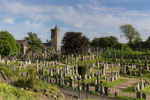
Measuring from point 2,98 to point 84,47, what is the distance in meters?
30.7

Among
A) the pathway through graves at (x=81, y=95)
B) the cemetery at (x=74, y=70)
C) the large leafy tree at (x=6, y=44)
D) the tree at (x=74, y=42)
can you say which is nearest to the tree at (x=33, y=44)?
the cemetery at (x=74, y=70)

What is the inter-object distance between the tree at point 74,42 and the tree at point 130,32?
115ft

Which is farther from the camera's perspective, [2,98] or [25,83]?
[25,83]

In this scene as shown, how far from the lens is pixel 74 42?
36.6 m

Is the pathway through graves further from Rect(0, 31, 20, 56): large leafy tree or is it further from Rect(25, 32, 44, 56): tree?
Rect(25, 32, 44, 56): tree

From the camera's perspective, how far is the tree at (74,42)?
119 ft

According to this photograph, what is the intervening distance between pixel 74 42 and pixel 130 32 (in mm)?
39541

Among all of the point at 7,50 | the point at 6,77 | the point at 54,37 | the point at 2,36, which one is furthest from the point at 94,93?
the point at 54,37

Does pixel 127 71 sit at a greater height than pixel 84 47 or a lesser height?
lesser

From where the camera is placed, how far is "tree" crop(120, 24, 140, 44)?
6481 centimetres

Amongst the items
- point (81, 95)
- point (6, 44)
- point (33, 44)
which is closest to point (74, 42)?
point (6, 44)

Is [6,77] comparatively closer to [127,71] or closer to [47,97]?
[47,97]

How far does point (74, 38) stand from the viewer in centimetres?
3697

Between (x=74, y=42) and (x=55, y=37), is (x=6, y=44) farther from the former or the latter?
(x=55, y=37)
